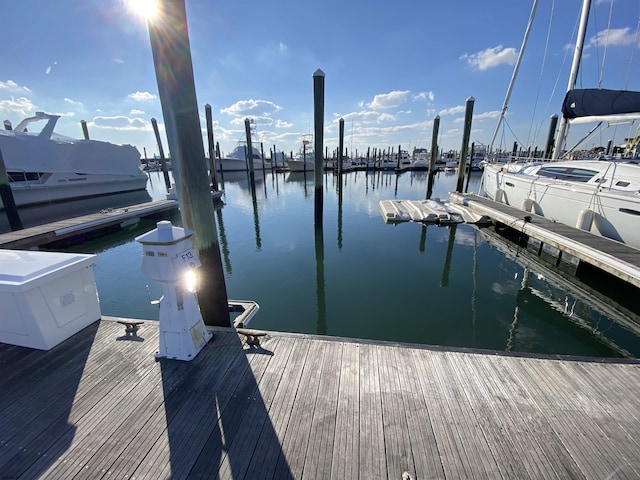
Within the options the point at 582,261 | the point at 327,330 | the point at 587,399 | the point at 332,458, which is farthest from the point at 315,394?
the point at 582,261

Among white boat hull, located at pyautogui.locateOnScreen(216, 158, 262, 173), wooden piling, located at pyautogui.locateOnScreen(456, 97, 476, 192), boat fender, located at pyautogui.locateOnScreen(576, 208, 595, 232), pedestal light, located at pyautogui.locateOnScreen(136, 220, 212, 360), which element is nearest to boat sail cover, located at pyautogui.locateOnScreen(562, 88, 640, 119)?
boat fender, located at pyautogui.locateOnScreen(576, 208, 595, 232)

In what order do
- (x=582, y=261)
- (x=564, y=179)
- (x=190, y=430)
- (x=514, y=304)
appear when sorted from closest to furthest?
(x=190, y=430) → (x=514, y=304) → (x=582, y=261) → (x=564, y=179)

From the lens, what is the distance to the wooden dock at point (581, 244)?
18.3ft

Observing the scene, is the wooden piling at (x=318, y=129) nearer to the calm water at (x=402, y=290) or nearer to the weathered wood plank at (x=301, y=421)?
the calm water at (x=402, y=290)

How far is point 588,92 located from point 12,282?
16353 mm

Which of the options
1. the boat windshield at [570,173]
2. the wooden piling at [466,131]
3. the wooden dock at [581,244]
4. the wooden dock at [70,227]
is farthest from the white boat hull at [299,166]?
the wooden dock at [581,244]

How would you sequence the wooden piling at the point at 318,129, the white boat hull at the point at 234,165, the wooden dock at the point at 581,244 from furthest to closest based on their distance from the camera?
the white boat hull at the point at 234,165
the wooden piling at the point at 318,129
the wooden dock at the point at 581,244

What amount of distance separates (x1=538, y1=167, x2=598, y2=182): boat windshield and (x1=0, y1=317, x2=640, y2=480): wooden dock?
8820mm

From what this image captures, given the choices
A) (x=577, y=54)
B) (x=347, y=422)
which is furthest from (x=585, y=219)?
(x=347, y=422)

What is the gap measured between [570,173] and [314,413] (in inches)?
472

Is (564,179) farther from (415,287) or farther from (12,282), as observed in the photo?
(12,282)

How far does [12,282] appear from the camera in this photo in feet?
8.29

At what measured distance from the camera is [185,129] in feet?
9.63

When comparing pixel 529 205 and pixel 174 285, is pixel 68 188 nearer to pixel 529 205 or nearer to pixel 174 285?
pixel 174 285
